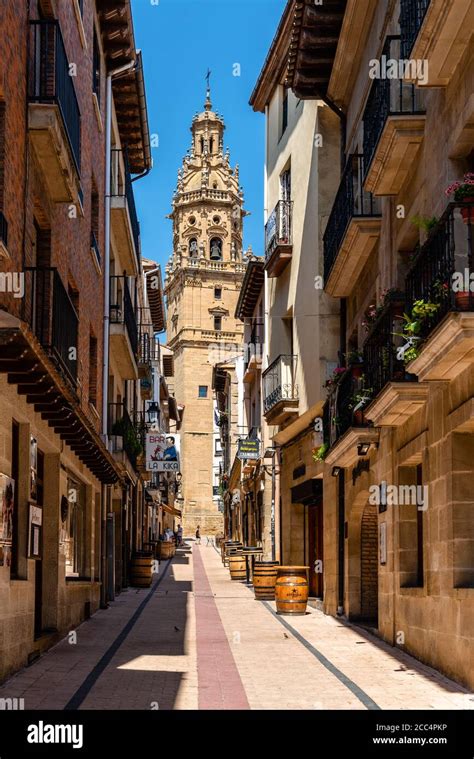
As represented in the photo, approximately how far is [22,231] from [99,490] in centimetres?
1069

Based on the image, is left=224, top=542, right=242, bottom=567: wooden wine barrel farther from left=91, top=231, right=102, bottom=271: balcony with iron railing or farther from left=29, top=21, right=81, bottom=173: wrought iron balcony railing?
left=29, top=21, right=81, bottom=173: wrought iron balcony railing

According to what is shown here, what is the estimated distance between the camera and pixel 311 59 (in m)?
20.8

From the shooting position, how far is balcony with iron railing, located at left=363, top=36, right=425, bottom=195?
539 inches

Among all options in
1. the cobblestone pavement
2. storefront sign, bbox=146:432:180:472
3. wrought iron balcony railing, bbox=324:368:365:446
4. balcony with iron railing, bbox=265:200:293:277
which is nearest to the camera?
the cobblestone pavement

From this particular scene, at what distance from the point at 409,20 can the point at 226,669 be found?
7.73 metres

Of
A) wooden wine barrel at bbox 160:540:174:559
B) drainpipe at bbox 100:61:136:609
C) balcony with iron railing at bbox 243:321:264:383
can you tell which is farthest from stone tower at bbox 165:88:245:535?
drainpipe at bbox 100:61:136:609

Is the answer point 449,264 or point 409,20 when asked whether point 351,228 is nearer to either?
point 409,20

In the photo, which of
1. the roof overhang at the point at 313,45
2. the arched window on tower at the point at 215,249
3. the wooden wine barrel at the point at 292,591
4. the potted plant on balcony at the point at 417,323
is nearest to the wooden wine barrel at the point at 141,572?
the wooden wine barrel at the point at 292,591

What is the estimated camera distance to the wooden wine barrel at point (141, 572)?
2955 centimetres

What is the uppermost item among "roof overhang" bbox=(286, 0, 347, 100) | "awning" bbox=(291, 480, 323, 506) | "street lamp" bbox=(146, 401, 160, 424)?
"roof overhang" bbox=(286, 0, 347, 100)

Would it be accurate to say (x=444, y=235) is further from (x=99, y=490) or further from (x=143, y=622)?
(x=99, y=490)

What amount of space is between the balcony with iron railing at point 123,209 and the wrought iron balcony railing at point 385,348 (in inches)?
372

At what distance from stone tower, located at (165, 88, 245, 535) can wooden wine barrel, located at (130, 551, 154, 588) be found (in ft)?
215

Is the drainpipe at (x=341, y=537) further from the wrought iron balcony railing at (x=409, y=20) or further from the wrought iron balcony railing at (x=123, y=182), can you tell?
the wrought iron balcony railing at (x=409, y=20)
